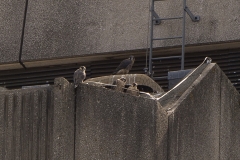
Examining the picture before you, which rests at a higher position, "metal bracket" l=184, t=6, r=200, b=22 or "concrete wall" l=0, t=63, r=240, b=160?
"metal bracket" l=184, t=6, r=200, b=22

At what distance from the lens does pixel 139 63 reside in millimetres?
17797

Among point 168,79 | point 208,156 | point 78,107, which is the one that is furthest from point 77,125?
point 168,79

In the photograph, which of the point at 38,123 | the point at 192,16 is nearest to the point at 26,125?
the point at 38,123

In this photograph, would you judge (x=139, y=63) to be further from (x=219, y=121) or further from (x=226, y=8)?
(x=219, y=121)

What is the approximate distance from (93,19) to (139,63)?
0.97 m

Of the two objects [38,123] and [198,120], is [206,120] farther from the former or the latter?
[38,123]

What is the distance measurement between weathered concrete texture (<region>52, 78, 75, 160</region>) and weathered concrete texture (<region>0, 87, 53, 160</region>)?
4.3 inches

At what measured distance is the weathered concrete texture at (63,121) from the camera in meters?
11.8

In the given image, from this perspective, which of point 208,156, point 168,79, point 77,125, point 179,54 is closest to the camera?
point 77,125

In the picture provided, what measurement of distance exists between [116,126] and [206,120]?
1702 millimetres

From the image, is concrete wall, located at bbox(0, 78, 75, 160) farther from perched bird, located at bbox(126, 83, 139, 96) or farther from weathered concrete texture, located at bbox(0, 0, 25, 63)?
weathered concrete texture, located at bbox(0, 0, 25, 63)

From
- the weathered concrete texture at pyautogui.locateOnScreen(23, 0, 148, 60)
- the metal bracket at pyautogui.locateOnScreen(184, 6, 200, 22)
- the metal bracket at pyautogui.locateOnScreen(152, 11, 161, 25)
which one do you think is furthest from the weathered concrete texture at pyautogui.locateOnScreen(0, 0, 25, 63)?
the metal bracket at pyautogui.locateOnScreen(184, 6, 200, 22)

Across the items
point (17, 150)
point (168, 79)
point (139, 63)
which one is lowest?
point (17, 150)

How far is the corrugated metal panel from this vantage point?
16.9 meters
